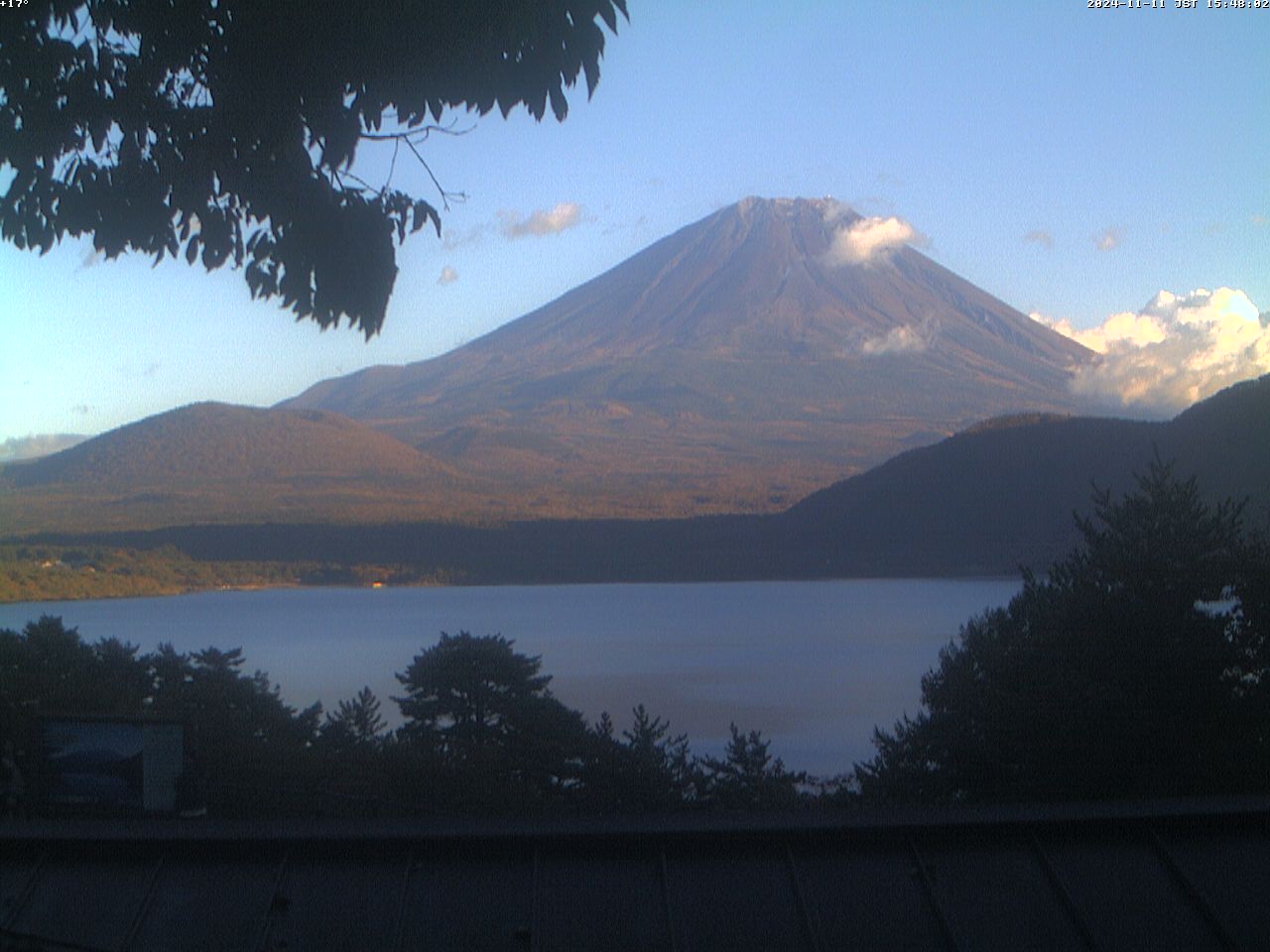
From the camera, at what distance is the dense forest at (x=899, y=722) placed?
6.52 m

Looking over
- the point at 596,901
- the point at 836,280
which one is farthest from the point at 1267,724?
the point at 836,280

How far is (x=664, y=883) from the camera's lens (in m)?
3.51

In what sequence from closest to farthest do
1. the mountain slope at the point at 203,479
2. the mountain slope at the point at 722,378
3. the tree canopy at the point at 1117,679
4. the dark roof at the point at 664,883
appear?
the dark roof at the point at 664,883 → the tree canopy at the point at 1117,679 → the mountain slope at the point at 203,479 → the mountain slope at the point at 722,378

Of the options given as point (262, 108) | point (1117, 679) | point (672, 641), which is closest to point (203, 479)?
point (672, 641)

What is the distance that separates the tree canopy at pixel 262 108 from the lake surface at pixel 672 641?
4.62 meters

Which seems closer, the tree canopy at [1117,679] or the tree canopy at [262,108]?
the tree canopy at [262,108]

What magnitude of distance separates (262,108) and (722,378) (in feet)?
179

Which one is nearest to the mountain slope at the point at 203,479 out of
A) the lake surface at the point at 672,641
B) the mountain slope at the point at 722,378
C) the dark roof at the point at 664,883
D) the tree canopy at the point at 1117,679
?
the mountain slope at the point at 722,378

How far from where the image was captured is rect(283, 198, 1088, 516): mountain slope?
37.7 meters

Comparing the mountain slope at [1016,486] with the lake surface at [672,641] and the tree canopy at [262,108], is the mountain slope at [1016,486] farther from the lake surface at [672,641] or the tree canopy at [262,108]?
the tree canopy at [262,108]

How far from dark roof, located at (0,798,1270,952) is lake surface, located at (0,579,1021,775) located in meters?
3.76

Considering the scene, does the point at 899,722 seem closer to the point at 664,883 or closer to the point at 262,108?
the point at 664,883

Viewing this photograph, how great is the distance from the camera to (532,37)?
11.9 feet

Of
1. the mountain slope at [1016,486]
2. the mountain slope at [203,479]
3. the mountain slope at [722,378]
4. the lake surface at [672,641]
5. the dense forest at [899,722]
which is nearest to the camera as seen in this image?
the dense forest at [899,722]
